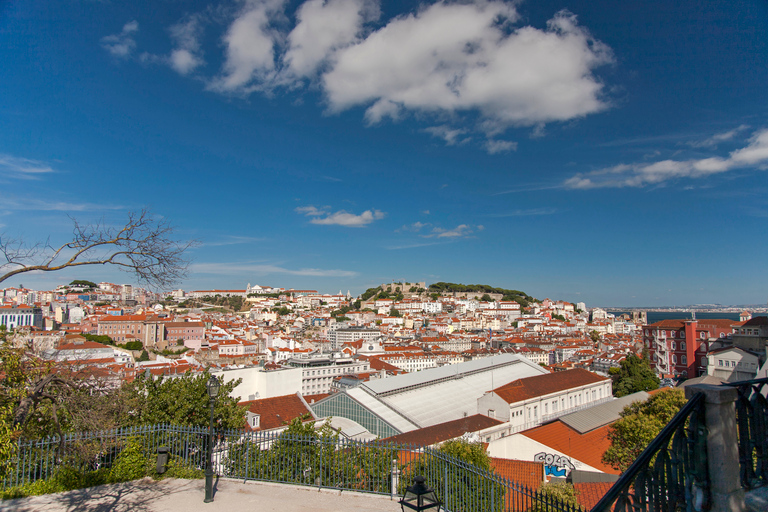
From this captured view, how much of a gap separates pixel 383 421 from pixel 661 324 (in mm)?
34839

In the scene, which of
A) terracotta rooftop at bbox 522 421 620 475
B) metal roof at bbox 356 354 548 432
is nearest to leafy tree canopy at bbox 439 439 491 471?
terracotta rooftop at bbox 522 421 620 475

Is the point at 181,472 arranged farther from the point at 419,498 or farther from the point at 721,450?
the point at 721,450

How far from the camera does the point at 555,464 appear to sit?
18.4 m

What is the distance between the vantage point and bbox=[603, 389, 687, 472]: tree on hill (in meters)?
17.3

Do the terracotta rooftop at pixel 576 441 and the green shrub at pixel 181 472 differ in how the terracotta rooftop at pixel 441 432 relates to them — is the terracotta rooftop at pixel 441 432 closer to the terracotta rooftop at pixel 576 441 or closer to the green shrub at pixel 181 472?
the terracotta rooftop at pixel 576 441

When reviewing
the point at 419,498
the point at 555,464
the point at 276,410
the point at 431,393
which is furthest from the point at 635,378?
the point at 419,498

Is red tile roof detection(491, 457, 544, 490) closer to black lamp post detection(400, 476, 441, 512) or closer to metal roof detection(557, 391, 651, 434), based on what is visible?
metal roof detection(557, 391, 651, 434)

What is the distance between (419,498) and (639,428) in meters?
18.0

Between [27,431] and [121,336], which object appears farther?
[121,336]

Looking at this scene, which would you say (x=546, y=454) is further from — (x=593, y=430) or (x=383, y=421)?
(x=383, y=421)

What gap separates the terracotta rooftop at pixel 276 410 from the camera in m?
22.7

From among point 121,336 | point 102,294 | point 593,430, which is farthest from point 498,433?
point 102,294

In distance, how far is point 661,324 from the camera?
1781 inches

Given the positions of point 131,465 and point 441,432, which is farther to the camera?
point 441,432
